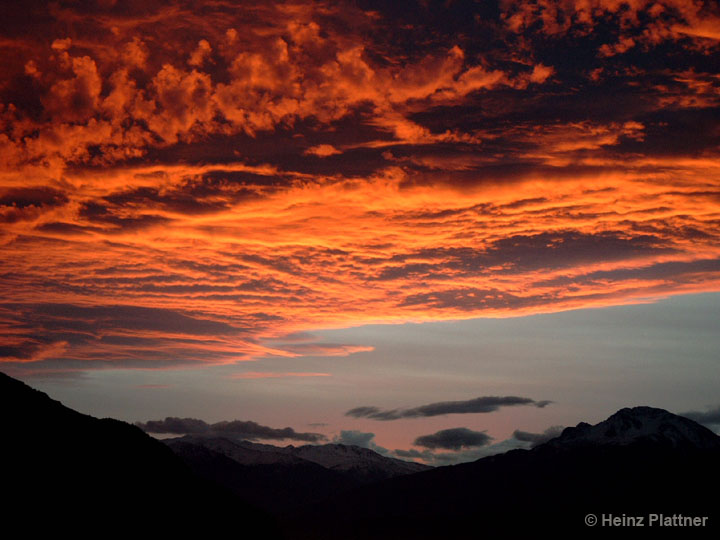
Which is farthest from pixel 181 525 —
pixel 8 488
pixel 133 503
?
pixel 8 488

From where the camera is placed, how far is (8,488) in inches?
4166

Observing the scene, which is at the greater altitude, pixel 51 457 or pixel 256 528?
pixel 51 457

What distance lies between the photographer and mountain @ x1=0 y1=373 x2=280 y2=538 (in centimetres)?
10700

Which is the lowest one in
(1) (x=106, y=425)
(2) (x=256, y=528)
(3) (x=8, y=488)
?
(2) (x=256, y=528)

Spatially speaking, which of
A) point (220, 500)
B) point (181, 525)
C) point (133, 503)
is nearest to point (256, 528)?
point (220, 500)

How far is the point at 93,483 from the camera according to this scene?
404 feet

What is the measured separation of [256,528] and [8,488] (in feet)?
221

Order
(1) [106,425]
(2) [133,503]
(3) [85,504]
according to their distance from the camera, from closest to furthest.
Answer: (3) [85,504] < (2) [133,503] < (1) [106,425]

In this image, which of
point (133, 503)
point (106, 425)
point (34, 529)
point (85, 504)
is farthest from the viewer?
point (106, 425)

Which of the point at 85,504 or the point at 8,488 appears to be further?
the point at 85,504

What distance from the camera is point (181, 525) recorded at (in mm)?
134250

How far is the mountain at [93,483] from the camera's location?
107 meters

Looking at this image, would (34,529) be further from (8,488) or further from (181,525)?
(181,525)

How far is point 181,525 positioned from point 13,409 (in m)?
39.4
